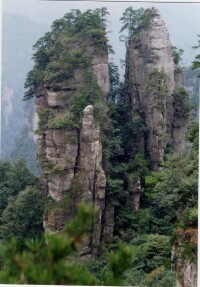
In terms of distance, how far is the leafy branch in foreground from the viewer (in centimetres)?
213

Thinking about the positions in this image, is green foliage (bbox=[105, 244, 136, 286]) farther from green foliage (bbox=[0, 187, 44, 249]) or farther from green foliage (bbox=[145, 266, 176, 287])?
green foliage (bbox=[0, 187, 44, 249])

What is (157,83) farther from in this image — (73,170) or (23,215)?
(23,215)

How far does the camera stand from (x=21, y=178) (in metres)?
10.6

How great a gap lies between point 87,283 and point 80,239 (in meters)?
0.19

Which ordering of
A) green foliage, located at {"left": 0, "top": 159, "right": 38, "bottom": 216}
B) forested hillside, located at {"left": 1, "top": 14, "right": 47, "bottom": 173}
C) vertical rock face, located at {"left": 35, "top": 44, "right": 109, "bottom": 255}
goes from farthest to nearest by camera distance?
forested hillside, located at {"left": 1, "top": 14, "right": 47, "bottom": 173}
green foliage, located at {"left": 0, "top": 159, "right": 38, "bottom": 216}
vertical rock face, located at {"left": 35, "top": 44, "right": 109, "bottom": 255}

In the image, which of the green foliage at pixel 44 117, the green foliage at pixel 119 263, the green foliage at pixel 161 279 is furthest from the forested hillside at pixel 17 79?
the green foliage at pixel 119 263

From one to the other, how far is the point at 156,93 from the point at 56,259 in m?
8.80

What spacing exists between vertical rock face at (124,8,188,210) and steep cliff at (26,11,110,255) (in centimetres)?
97

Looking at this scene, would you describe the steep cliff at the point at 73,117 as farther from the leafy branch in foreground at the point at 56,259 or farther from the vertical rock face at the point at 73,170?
the leafy branch in foreground at the point at 56,259

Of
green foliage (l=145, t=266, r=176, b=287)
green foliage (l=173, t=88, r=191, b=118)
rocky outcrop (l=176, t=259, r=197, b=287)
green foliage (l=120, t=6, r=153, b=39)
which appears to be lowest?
green foliage (l=145, t=266, r=176, b=287)

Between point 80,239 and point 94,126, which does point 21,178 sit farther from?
point 80,239

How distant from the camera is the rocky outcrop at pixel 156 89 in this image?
10.8 meters

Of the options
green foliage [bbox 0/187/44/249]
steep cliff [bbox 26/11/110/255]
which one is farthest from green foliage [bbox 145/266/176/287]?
green foliage [bbox 0/187/44/249]

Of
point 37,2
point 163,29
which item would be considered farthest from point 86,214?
point 37,2
